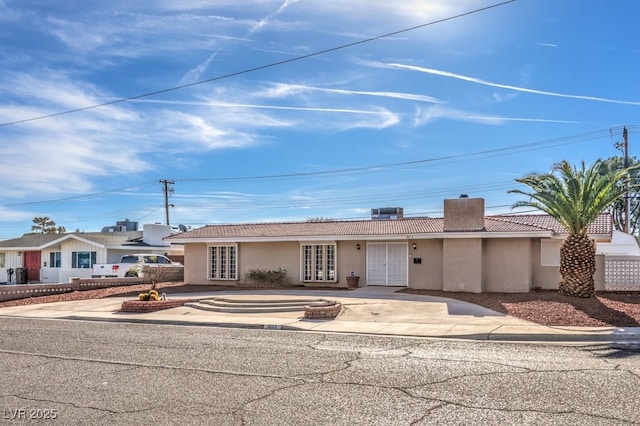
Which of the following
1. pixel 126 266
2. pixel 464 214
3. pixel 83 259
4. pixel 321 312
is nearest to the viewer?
pixel 321 312

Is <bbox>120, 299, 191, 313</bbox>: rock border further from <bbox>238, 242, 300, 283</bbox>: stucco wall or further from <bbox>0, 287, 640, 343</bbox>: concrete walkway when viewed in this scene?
<bbox>238, 242, 300, 283</bbox>: stucco wall

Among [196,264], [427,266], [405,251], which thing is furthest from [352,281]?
[196,264]

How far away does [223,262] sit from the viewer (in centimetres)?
2788

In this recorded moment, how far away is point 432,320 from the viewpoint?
50.0ft

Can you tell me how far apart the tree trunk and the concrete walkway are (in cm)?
350

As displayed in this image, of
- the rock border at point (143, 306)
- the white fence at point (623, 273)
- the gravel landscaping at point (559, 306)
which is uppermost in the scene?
the white fence at point (623, 273)

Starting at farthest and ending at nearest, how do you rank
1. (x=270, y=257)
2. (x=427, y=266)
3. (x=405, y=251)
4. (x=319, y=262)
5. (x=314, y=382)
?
(x=270, y=257) → (x=319, y=262) → (x=405, y=251) → (x=427, y=266) → (x=314, y=382)

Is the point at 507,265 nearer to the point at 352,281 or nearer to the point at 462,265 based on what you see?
the point at 462,265

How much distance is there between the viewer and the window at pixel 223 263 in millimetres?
27531

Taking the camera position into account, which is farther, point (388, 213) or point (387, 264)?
point (388, 213)

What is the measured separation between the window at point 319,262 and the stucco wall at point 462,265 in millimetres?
5454

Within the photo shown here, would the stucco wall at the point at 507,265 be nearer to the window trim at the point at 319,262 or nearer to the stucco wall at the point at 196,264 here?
the window trim at the point at 319,262

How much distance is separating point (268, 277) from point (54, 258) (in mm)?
19992

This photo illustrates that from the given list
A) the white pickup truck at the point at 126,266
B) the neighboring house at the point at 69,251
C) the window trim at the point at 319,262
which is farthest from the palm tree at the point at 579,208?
the neighboring house at the point at 69,251
